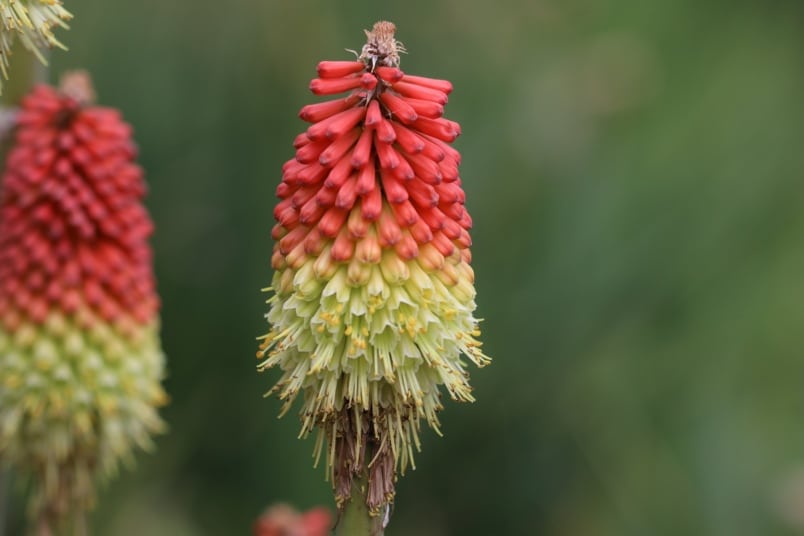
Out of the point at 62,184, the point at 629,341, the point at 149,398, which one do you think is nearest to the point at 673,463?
the point at 629,341

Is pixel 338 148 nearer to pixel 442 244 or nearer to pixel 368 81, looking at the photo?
pixel 368 81

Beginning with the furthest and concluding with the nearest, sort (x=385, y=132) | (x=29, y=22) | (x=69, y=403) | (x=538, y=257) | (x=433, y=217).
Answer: (x=538, y=257)
(x=69, y=403)
(x=433, y=217)
(x=385, y=132)
(x=29, y=22)

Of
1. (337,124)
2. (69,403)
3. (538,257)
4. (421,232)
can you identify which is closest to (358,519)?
(421,232)

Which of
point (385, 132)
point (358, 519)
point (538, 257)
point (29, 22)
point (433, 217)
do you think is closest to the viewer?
point (358, 519)

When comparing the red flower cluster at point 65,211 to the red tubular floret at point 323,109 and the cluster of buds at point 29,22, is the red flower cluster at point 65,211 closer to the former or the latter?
the cluster of buds at point 29,22

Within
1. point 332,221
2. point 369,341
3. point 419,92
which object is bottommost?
point 369,341

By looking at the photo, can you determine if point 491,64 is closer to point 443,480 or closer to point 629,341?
point 629,341
